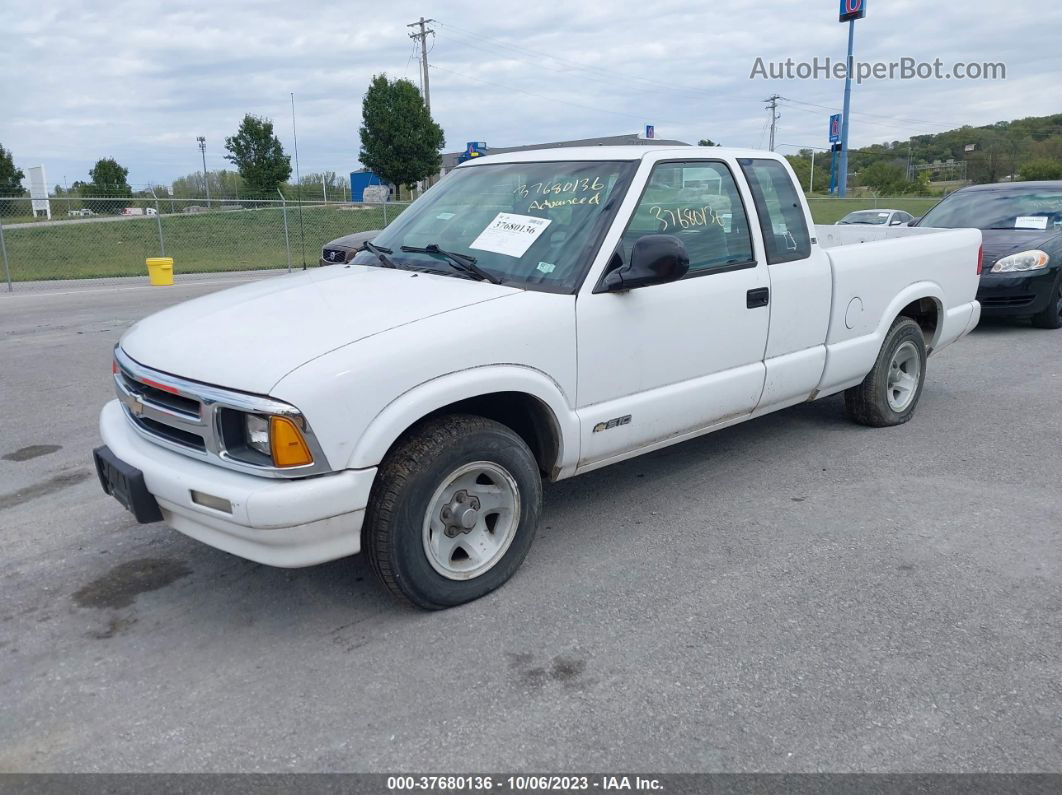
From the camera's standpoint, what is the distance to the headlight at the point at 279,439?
118 inches

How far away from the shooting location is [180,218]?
2662cm

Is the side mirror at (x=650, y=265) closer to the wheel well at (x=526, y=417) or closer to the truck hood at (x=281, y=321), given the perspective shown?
the truck hood at (x=281, y=321)

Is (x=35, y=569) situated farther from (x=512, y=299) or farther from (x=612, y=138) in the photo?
(x=612, y=138)

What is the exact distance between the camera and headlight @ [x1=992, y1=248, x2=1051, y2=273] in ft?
31.5

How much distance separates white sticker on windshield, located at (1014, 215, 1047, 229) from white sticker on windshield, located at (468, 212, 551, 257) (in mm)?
8480

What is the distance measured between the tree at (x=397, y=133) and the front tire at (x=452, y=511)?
40.1 metres

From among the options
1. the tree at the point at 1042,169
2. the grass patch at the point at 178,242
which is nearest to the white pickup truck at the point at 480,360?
the grass patch at the point at 178,242

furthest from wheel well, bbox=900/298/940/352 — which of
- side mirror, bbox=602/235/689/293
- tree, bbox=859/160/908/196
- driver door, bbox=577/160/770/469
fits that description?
tree, bbox=859/160/908/196

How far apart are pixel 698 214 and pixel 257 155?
3814 cm

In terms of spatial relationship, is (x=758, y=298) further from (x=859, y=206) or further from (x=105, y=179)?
(x=105, y=179)
